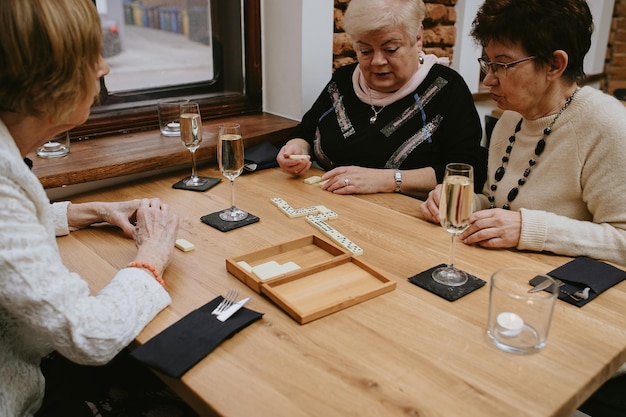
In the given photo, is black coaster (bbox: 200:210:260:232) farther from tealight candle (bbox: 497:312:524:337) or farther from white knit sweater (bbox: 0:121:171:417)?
tealight candle (bbox: 497:312:524:337)

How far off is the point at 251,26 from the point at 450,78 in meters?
1.07

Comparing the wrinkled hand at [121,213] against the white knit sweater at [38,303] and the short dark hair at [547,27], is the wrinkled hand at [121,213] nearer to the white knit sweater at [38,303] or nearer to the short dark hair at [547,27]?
the white knit sweater at [38,303]

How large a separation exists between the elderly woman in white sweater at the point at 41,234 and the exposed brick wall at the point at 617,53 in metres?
4.98

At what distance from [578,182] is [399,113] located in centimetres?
81

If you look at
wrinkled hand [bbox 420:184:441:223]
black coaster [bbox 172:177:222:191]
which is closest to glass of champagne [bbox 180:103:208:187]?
black coaster [bbox 172:177:222:191]

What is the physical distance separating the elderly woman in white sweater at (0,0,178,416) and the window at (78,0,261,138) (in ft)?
4.27

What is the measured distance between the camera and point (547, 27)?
1.51m

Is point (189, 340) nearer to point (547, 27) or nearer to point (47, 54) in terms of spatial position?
point (47, 54)

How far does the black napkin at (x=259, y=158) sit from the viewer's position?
2.12 m

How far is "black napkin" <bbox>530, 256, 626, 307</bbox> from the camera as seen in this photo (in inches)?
47.3

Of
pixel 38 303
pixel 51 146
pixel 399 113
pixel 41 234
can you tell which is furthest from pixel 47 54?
pixel 399 113

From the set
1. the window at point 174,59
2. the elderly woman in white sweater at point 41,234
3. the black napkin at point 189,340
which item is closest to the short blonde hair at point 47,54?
the elderly woman in white sweater at point 41,234

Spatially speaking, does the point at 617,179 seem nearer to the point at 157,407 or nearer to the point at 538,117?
the point at 538,117

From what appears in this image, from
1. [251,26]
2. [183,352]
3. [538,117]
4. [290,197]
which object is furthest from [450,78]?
[183,352]
